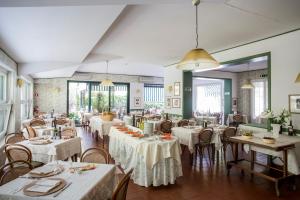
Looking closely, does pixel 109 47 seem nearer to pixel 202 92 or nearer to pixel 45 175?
pixel 45 175

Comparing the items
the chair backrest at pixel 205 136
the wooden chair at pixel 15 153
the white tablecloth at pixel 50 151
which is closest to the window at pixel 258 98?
the chair backrest at pixel 205 136

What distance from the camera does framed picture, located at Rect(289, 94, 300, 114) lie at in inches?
166

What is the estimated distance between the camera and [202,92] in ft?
43.5

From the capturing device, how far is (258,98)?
9.73m

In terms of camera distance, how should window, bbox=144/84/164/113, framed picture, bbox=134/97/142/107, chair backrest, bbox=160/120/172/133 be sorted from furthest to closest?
1. window, bbox=144/84/164/113
2. framed picture, bbox=134/97/142/107
3. chair backrest, bbox=160/120/172/133

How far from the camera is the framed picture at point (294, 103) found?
4.23 m

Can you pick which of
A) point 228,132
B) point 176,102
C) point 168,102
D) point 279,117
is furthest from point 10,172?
point 168,102

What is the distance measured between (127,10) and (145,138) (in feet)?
7.06

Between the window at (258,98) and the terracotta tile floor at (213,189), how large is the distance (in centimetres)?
607

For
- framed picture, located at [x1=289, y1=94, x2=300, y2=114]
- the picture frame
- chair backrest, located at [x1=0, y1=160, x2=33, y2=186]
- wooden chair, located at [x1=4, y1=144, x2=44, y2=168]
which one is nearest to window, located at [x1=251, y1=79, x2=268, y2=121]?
the picture frame

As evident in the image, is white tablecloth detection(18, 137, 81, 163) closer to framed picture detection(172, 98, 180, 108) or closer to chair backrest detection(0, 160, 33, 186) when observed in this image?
chair backrest detection(0, 160, 33, 186)

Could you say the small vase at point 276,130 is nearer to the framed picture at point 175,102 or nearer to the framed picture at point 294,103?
the framed picture at point 294,103

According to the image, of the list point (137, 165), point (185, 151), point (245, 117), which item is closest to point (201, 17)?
point (137, 165)

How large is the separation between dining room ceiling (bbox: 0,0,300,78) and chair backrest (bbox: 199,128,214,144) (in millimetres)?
2096
